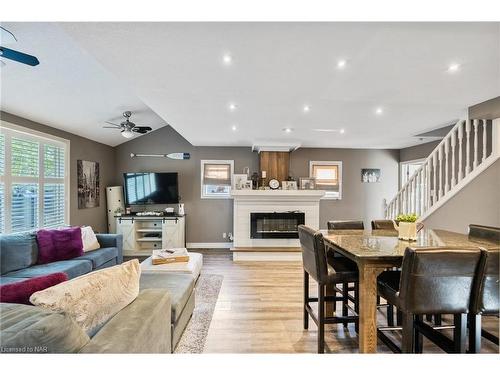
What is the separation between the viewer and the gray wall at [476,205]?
362cm

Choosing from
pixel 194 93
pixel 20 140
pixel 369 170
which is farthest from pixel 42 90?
pixel 369 170

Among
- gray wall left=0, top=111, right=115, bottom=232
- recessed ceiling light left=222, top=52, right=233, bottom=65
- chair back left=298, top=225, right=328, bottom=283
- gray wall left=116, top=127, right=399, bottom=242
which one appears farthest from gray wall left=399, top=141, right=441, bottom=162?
gray wall left=0, top=111, right=115, bottom=232

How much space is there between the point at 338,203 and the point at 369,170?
3.77 feet

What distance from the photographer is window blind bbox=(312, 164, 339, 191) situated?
6812 mm

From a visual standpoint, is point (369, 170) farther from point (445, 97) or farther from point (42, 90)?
point (42, 90)

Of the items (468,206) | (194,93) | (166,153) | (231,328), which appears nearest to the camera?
(231,328)

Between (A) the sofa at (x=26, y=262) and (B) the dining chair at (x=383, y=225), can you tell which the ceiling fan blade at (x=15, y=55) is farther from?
(B) the dining chair at (x=383, y=225)

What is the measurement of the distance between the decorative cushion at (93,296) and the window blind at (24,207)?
305 centimetres

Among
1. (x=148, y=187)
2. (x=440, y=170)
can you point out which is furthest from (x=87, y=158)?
(x=440, y=170)

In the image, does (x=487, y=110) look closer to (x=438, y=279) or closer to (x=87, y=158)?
(x=438, y=279)

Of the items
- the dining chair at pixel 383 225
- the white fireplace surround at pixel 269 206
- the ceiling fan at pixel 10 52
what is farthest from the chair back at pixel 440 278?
the white fireplace surround at pixel 269 206

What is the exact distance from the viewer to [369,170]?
687 centimetres
